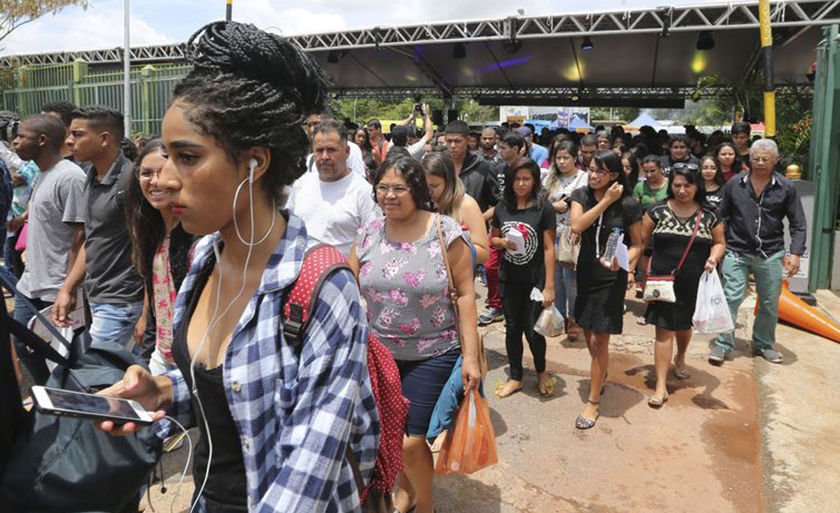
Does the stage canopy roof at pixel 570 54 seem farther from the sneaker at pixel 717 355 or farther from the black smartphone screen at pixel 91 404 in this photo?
the black smartphone screen at pixel 91 404

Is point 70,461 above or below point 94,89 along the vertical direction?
below

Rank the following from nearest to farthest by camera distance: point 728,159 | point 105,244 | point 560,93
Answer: point 105,244 < point 728,159 < point 560,93

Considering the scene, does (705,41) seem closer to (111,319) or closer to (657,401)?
(657,401)

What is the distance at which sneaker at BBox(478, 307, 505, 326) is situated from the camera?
6.42m

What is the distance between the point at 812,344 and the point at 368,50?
15.0 metres

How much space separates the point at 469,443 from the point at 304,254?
Result: 180cm

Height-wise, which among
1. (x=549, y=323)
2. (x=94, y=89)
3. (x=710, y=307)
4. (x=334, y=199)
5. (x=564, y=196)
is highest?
(x=94, y=89)

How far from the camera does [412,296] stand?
295 centimetres

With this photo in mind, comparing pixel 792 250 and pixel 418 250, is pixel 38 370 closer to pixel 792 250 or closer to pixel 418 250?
pixel 418 250

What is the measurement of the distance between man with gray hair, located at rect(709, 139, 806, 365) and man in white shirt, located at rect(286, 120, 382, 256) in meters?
3.49

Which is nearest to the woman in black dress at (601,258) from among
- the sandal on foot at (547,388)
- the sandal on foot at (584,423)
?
the sandal on foot at (584,423)

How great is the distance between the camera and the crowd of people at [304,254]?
→ 1333 mm

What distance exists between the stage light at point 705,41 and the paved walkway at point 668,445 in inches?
387

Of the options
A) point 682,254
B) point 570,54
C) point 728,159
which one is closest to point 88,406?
point 682,254
